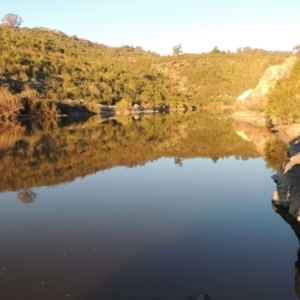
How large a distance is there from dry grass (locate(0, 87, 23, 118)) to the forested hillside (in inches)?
93.9

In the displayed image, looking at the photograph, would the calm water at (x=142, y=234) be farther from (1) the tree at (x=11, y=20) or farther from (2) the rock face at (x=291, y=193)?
(1) the tree at (x=11, y=20)

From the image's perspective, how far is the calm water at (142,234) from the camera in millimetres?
8719

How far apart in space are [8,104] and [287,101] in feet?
143

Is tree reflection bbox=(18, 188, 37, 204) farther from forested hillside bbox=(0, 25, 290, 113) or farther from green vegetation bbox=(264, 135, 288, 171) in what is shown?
forested hillside bbox=(0, 25, 290, 113)

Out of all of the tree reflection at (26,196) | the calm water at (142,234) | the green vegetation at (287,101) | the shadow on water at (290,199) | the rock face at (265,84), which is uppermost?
the rock face at (265,84)

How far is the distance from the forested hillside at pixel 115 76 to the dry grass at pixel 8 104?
2.39 m

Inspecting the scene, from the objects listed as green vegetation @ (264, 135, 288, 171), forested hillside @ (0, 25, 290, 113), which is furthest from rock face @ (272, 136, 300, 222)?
forested hillside @ (0, 25, 290, 113)

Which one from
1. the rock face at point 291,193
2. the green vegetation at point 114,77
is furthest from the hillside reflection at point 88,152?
the green vegetation at point 114,77

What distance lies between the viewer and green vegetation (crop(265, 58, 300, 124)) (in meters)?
40.5

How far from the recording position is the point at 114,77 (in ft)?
369

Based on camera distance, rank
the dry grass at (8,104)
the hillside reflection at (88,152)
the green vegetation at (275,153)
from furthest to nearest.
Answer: the dry grass at (8,104)
the green vegetation at (275,153)
the hillside reflection at (88,152)

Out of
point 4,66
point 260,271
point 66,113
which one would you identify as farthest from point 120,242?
point 4,66

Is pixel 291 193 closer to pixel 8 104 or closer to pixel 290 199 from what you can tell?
pixel 290 199

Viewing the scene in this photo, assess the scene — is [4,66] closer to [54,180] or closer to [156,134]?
[156,134]
